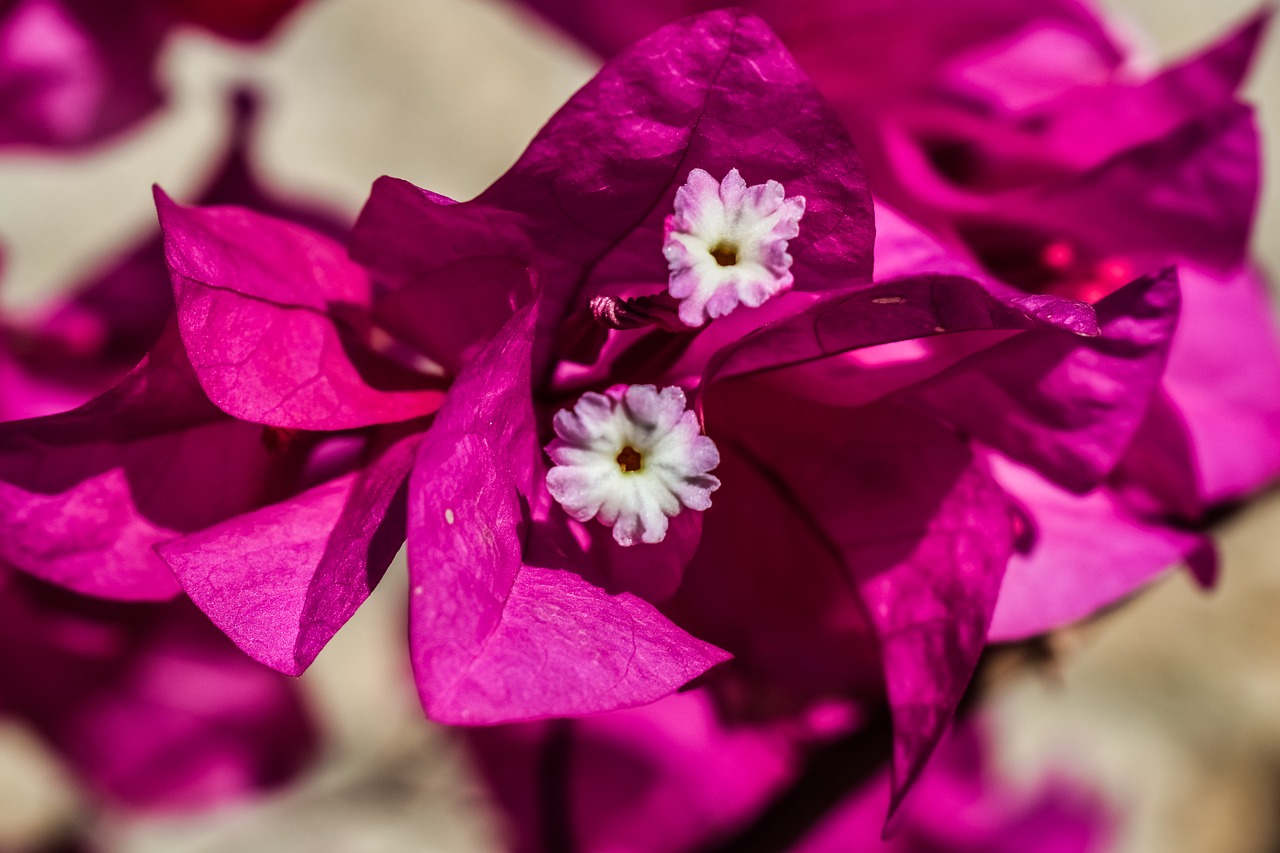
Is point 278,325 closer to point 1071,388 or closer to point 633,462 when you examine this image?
point 633,462

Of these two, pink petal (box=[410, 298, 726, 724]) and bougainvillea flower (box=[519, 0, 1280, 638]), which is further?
bougainvillea flower (box=[519, 0, 1280, 638])

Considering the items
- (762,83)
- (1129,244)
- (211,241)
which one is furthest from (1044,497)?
(211,241)

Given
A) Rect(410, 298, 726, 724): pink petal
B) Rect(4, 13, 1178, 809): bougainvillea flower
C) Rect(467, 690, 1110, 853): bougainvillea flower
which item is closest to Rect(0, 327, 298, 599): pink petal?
Rect(4, 13, 1178, 809): bougainvillea flower

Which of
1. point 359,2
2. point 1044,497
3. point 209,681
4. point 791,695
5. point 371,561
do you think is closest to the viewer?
point 371,561

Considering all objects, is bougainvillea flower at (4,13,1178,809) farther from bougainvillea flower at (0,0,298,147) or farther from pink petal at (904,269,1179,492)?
bougainvillea flower at (0,0,298,147)

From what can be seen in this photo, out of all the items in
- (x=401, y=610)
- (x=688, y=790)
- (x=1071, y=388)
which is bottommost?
(x=401, y=610)

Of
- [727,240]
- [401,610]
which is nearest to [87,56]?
[727,240]

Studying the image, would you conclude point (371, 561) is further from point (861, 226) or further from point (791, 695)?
point (791, 695)
